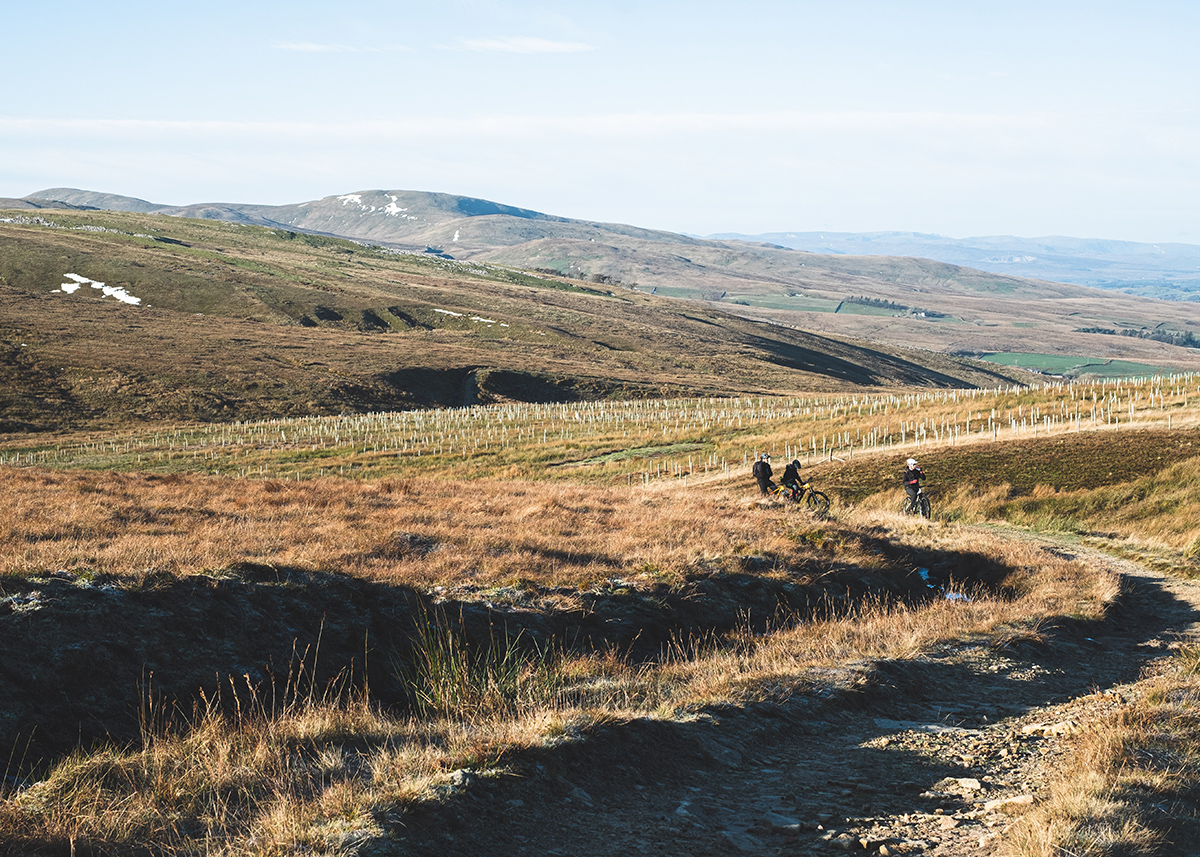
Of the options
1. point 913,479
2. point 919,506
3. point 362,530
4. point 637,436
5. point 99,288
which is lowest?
point 637,436

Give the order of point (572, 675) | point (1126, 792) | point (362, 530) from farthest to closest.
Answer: point (362, 530) → point (572, 675) → point (1126, 792)

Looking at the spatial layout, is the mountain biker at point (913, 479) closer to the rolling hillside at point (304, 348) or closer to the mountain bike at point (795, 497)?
the mountain bike at point (795, 497)

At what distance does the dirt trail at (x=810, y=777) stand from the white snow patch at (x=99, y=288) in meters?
146

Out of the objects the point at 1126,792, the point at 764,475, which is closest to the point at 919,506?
the point at 764,475

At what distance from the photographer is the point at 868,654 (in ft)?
35.5

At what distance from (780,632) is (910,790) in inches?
217

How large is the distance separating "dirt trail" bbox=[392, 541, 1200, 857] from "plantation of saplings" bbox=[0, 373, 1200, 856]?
35mm

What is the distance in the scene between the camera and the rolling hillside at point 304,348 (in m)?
86.1

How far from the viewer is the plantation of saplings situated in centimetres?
592

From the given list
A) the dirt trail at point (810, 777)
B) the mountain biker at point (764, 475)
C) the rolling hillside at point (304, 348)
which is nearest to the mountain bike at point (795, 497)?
the mountain biker at point (764, 475)

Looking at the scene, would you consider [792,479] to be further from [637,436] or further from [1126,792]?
[637,436]

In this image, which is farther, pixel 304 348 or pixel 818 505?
pixel 304 348

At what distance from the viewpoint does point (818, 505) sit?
24.7m

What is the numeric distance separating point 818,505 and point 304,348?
103 meters
